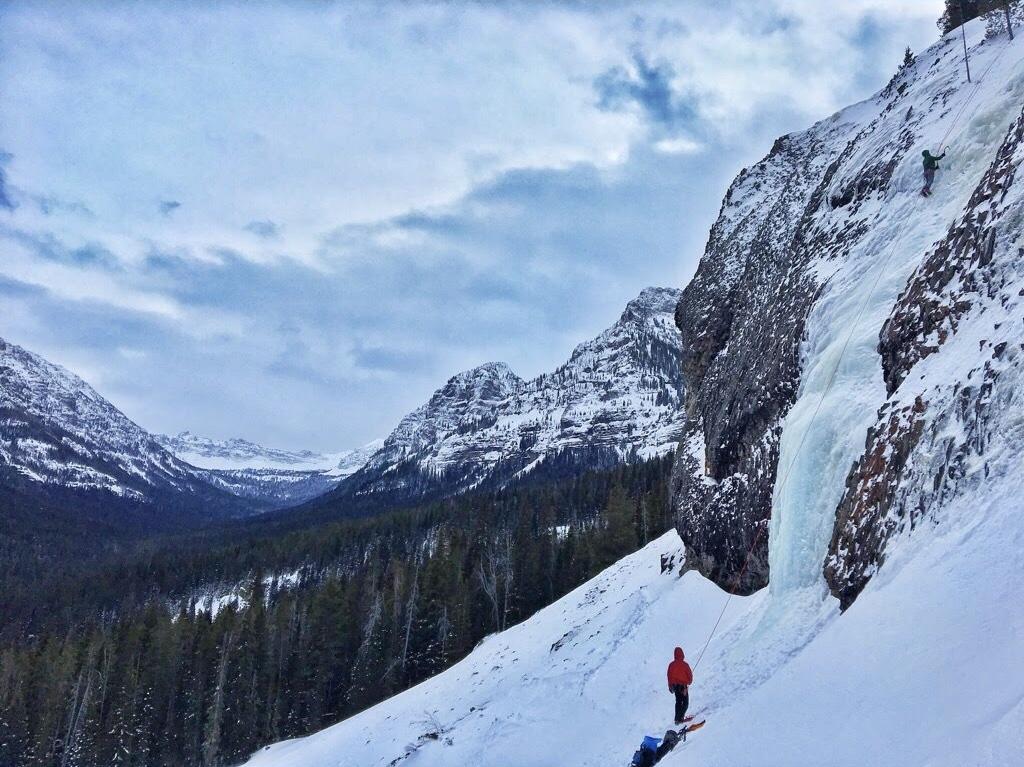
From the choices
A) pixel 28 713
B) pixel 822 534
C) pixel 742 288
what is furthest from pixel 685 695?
pixel 28 713

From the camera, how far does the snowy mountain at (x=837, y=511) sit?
7.77 m

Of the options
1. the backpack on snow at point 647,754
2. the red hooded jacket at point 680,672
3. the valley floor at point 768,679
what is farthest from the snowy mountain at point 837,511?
the backpack on snow at point 647,754

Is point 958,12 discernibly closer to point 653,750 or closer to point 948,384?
point 948,384

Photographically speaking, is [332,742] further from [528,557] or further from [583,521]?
[583,521]

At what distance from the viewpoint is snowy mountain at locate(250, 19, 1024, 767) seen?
7.77 m

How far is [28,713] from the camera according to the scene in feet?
177

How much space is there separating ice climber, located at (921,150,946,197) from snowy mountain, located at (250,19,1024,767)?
375mm

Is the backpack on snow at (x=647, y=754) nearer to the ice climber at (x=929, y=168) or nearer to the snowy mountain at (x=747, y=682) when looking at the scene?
the snowy mountain at (x=747, y=682)

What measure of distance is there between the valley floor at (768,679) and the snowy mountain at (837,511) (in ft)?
0.17

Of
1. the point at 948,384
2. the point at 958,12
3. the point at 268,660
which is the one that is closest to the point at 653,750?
the point at 948,384

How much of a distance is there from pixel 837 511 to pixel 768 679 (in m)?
4.37

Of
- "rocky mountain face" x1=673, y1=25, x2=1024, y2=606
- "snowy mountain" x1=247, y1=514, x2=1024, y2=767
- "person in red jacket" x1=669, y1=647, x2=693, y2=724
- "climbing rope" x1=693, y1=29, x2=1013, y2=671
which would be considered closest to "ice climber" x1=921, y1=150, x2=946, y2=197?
"rocky mountain face" x1=673, y1=25, x2=1024, y2=606

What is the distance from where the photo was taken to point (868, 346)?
53.4ft

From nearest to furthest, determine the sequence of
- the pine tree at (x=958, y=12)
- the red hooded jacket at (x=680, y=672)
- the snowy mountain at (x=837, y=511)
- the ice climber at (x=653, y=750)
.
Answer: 1. the snowy mountain at (x=837, y=511)
2. the ice climber at (x=653, y=750)
3. the red hooded jacket at (x=680, y=672)
4. the pine tree at (x=958, y=12)
